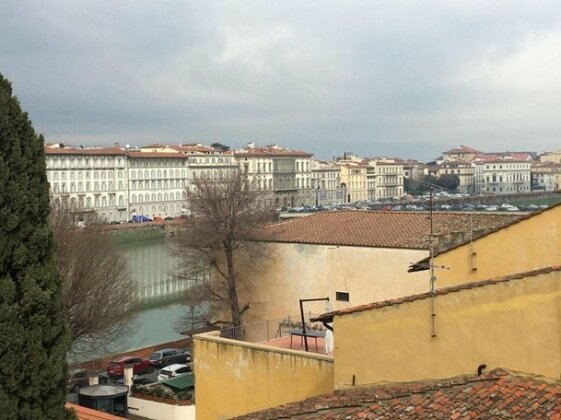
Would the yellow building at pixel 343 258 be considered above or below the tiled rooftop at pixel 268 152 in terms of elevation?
below

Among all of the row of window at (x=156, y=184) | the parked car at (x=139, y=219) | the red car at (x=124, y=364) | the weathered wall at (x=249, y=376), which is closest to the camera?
the weathered wall at (x=249, y=376)

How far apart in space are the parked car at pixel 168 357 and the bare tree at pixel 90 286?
1.27m

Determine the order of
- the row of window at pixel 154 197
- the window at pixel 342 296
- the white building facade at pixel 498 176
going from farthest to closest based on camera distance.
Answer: the white building facade at pixel 498 176 < the row of window at pixel 154 197 < the window at pixel 342 296

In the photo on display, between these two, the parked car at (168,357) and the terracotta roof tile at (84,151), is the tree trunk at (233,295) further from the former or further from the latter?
the terracotta roof tile at (84,151)

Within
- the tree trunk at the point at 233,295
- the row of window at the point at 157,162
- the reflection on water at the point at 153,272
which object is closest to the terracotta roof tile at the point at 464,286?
the tree trunk at the point at 233,295

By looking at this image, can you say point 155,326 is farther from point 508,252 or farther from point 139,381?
point 508,252

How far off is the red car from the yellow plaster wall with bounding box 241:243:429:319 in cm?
390

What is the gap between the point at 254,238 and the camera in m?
23.2

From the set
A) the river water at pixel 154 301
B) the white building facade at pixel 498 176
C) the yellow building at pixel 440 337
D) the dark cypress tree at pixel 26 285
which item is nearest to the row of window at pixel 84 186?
the river water at pixel 154 301

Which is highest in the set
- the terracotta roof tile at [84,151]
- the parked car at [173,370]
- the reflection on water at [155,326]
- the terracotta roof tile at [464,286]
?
the terracotta roof tile at [84,151]

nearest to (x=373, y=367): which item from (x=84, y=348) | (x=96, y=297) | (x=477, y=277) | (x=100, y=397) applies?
(x=477, y=277)

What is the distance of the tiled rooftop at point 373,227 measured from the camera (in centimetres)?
1956

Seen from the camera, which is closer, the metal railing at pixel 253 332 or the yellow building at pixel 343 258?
the metal railing at pixel 253 332

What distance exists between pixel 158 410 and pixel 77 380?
13.2ft
